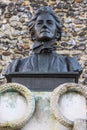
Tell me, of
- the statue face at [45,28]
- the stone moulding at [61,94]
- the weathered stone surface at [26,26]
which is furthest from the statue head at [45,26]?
the weathered stone surface at [26,26]

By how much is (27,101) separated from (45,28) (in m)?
0.61

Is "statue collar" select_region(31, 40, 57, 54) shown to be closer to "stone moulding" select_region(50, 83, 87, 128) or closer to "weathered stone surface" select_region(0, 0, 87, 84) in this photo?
"stone moulding" select_region(50, 83, 87, 128)

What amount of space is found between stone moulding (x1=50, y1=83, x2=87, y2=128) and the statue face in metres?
0.50

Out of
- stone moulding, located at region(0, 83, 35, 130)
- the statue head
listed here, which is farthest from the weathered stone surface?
stone moulding, located at region(0, 83, 35, 130)

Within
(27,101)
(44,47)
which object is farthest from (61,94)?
(44,47)

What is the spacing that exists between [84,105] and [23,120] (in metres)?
0.33

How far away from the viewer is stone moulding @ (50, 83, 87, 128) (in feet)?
8.79

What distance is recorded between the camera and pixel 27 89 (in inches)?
109

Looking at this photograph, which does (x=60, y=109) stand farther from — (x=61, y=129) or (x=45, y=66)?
(x=45, y=66)

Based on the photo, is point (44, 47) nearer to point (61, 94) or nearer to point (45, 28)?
point (45, 28)

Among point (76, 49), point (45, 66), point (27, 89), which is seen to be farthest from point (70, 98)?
point (76, 49)

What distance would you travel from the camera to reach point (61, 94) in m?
2.76

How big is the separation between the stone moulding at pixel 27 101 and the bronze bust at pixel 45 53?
339mm

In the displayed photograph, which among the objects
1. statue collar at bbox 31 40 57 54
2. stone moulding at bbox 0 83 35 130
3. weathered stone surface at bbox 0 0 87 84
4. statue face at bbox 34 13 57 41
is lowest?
weathered stone surface at bbox 0 0 87 84
